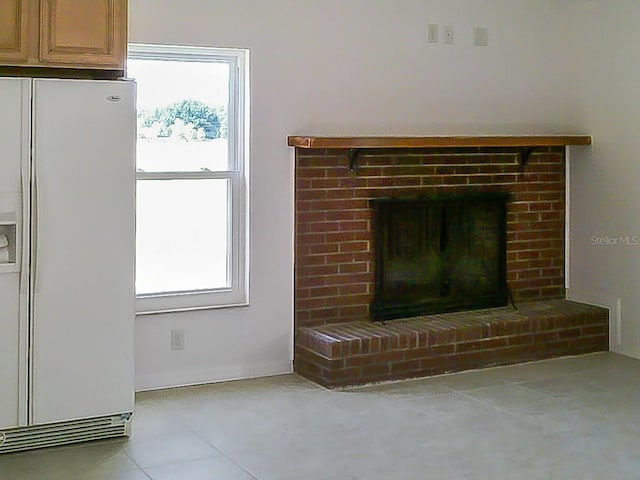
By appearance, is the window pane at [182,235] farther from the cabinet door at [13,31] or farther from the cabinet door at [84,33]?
the cabinet door at [13,31]

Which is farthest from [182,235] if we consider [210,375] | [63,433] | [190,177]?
[63,433]

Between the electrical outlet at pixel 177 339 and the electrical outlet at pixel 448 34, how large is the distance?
237 centimetres

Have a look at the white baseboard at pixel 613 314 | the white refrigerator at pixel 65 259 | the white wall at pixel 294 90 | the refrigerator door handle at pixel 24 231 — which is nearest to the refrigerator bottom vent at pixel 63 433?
the white refrigerator at pixel 65 259

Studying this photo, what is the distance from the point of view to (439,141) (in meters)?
5.65

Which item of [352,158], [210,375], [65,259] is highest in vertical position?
[352,158]

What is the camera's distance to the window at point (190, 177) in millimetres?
5203

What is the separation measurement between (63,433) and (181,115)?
1866mm

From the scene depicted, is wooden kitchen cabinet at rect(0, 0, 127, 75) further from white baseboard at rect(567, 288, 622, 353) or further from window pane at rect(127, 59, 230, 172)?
white baseboard at rect(567, 288, 622, 353)

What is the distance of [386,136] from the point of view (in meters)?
5.71

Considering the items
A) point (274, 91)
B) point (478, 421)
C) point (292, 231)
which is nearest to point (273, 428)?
point (478, 421)

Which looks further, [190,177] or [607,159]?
[607,159]

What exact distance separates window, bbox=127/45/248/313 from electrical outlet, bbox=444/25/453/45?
1326 mm

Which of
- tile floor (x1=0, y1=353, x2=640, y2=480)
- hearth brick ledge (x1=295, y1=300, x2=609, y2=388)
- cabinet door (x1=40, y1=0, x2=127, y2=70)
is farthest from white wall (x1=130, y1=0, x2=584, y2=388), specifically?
cabinet door (x1=40, y1=0, x2=127, y2=70)

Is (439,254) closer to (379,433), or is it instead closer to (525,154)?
(525,154)
